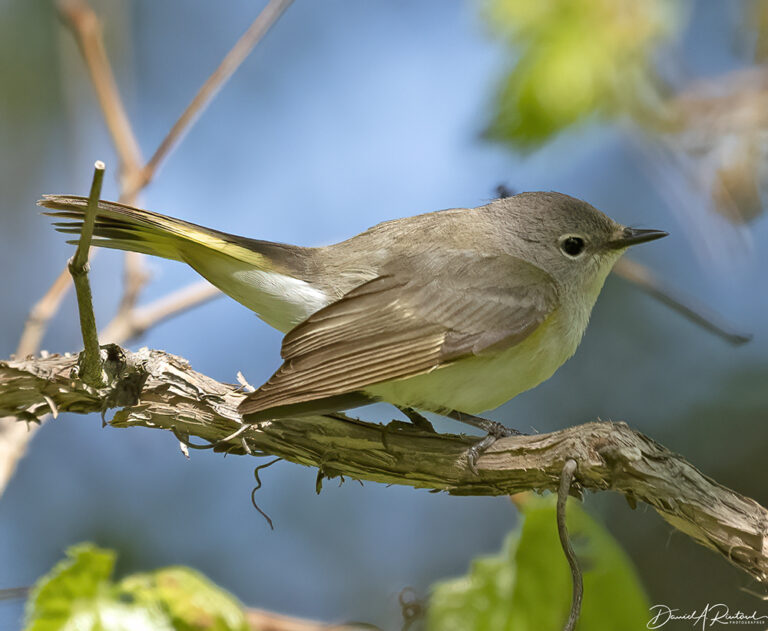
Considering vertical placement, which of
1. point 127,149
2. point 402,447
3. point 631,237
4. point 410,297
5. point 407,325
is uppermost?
point 127,149

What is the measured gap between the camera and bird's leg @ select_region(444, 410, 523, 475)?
2.54 metres

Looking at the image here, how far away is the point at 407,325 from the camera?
9.24 feet

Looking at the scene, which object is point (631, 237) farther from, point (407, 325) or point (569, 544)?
point (569, 544)

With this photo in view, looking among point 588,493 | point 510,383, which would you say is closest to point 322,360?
point 510,383

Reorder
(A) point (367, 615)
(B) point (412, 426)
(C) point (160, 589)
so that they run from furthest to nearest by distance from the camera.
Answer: (A) point (367, 615)
(B) point (412, 426)
(C) point (160, 589)

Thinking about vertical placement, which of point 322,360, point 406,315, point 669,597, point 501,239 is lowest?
point 669,597

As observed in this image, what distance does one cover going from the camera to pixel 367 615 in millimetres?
5250

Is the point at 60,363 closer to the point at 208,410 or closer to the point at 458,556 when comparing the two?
the point at 208,410

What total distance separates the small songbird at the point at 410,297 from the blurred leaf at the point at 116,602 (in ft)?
1.72

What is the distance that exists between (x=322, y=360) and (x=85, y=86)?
2788 millimetres

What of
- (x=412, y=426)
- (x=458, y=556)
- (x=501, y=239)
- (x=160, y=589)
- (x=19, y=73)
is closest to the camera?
(x=160, y=589)

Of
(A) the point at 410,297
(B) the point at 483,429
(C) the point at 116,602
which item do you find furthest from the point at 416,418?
(C) the point at 116,602

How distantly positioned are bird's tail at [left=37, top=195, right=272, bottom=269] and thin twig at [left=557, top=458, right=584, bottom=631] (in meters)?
1.34

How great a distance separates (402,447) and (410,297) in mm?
568
